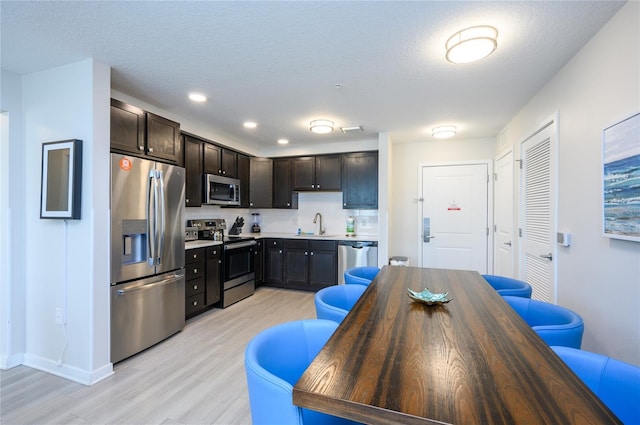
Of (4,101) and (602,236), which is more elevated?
(4,101)

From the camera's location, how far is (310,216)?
5.36m

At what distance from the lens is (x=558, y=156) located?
236 cm

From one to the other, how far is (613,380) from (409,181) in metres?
4.13

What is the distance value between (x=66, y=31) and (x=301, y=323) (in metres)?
2.45

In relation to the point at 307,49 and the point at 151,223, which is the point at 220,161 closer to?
the point at 151,223

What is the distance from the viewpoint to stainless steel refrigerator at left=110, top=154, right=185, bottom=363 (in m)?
2.42

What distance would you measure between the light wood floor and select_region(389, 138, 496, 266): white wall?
304cm

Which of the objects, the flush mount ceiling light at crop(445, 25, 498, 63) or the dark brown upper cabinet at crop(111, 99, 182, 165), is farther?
the dark brown upper cabinet at crop(111, 99, 182, 165)

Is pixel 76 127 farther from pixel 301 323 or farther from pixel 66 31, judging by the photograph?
pixel 301 323

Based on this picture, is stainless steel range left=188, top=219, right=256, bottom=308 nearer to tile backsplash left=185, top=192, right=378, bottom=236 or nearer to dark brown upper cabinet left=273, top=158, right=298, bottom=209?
tile backsplash left=185, top=192, right=378, bottom=236

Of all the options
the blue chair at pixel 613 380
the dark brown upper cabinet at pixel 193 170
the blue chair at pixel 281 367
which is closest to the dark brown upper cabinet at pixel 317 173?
the dark brown upper cabinet at pixel 193 170

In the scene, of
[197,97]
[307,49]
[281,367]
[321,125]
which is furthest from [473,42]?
[197,97]

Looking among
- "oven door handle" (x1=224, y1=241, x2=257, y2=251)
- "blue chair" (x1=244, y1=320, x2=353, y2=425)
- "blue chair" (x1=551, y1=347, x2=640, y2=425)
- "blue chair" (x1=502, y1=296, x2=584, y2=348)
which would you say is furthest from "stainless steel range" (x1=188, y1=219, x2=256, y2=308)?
"blue chair" (x1=551, y1=347, x2=640, y2=425)

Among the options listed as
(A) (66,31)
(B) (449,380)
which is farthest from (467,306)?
(A) (66,31)
